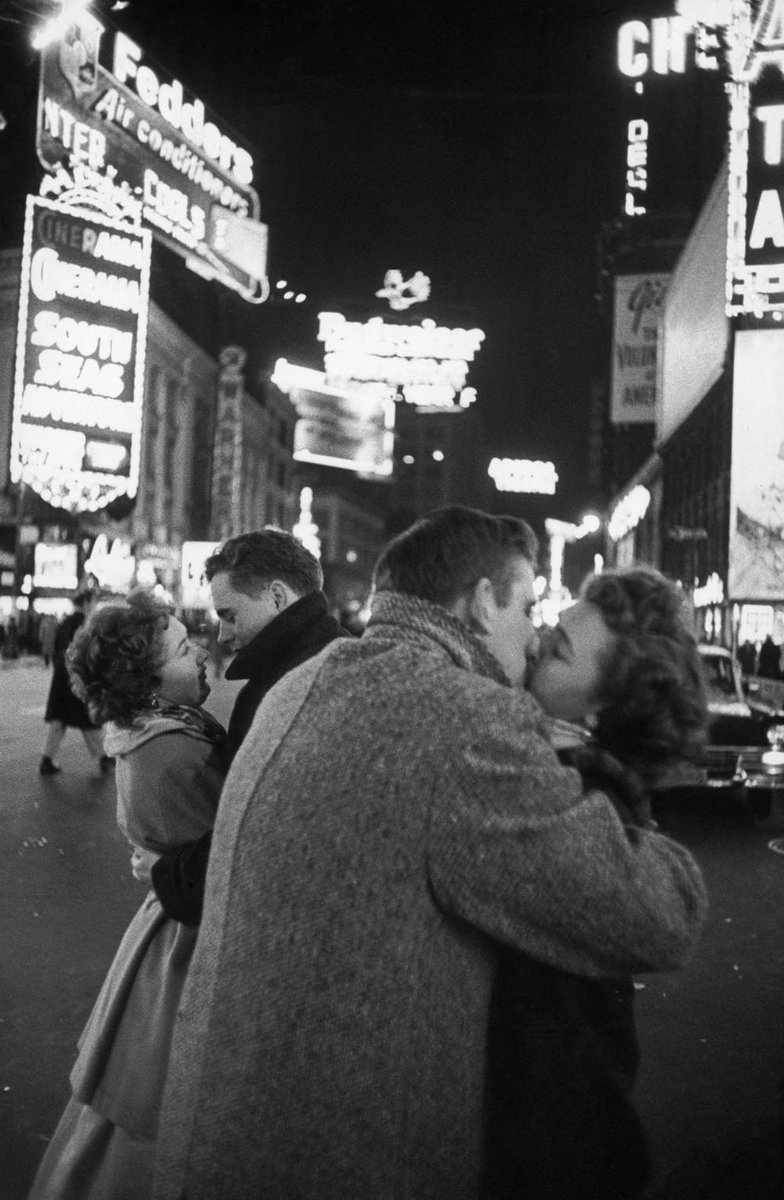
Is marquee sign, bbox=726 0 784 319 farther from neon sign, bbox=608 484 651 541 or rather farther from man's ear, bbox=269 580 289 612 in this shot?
neon sign, bbox=608 484 651 541

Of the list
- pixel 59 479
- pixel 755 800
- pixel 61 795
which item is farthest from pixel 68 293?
pixel 755 800

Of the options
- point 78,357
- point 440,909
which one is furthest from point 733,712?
point 78,357

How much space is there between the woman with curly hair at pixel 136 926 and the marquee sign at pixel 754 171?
20.9 metres

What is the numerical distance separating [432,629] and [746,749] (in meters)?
9.22

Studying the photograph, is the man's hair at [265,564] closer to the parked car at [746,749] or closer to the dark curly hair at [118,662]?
the dark curly hair at [118,662]

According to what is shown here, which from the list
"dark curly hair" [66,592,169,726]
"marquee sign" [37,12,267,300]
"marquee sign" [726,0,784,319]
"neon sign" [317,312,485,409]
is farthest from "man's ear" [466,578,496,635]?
"neon sign" [317,312,485,409]

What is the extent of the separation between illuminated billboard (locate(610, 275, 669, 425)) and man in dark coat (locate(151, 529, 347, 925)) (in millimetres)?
45594

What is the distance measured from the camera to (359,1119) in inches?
62.1

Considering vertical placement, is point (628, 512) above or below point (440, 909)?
above

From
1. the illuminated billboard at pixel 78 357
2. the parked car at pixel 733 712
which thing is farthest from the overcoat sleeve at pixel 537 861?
the illuminated billboard at pixel 78 357

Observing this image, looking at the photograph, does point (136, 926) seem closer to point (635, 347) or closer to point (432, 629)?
point (432, 629)

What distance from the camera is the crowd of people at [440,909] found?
1.58 meters

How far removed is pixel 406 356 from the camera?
63.3 meters

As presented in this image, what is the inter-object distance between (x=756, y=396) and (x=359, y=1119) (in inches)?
944
